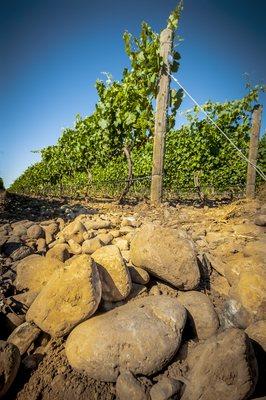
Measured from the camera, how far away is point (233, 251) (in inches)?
123

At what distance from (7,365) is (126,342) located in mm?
838

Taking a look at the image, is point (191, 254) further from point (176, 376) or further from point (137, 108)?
point (137, 108)

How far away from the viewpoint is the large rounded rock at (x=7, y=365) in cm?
184

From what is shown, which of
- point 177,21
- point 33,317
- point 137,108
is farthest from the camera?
point 137,108

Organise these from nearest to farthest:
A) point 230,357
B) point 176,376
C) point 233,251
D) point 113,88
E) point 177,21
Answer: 1. point 230,357
2. point 176,376
3. point 233,251
4. point 177,21
5. point 113,88

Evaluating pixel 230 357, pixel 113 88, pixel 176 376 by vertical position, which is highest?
pixel 113 88

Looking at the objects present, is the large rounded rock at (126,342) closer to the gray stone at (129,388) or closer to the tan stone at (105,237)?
the gray stone at (129,388)

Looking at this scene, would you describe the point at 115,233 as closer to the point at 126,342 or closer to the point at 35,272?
the point at 35,272

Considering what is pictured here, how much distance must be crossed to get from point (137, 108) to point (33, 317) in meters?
6.13

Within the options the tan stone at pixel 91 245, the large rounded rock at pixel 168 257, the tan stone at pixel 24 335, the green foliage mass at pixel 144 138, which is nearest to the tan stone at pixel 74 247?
the tan stone at pixel 91 245

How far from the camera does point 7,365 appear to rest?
6.13 feet

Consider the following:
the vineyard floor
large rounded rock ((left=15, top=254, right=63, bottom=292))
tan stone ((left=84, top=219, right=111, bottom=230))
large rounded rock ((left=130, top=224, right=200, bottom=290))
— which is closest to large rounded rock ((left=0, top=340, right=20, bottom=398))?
the vineyard floor

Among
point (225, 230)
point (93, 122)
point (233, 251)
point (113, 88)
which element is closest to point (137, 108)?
point (113, 88)

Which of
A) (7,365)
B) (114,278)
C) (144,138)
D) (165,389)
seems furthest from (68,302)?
(144,138)
